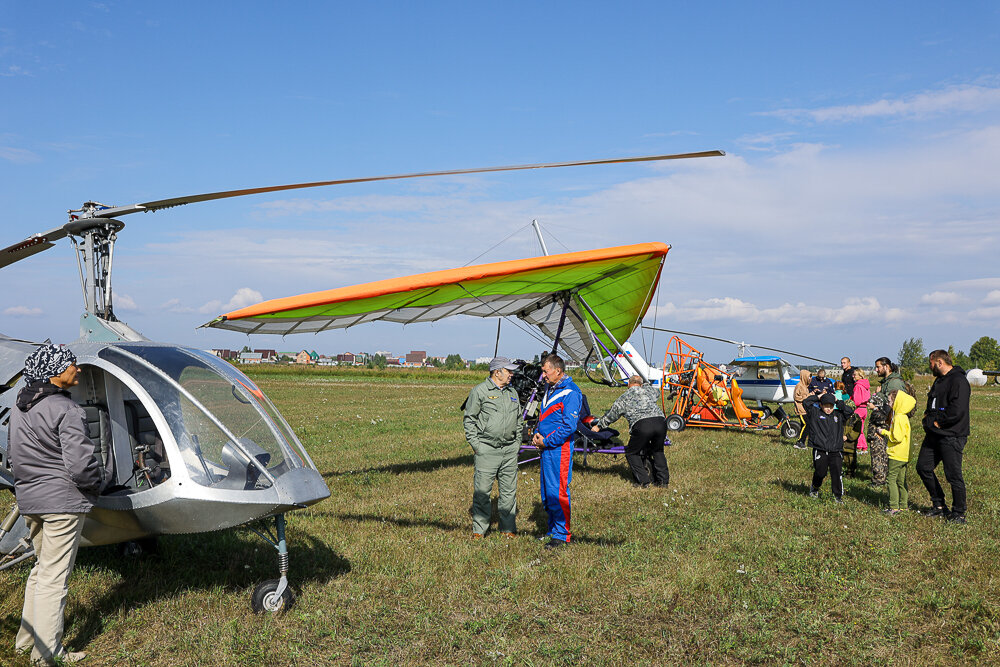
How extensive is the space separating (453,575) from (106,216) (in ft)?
14.5

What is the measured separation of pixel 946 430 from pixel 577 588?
4.97 meters

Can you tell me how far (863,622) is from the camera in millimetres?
5125

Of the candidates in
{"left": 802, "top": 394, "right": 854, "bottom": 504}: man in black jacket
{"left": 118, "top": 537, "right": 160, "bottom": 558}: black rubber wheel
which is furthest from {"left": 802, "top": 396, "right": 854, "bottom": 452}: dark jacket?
{"left": 118, "top": 537, "right": 160, "bottom": 558}: black rubber wheel

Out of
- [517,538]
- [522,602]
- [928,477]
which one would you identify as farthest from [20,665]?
[928,477]

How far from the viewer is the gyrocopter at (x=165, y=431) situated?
4.80 metres

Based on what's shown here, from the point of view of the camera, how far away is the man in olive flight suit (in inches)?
280

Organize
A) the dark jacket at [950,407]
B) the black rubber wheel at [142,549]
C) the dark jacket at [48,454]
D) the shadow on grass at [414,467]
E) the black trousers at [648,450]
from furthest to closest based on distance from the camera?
1. the shadow on grass at [414,467]
2. the black trousers at [648,450]
3. the dark jacket at [950,407]
4. the black rubber wheel at [142,549]
5. the dark jacket at [48,454]

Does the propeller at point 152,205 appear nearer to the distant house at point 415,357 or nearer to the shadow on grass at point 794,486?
the shadow on grass at point 794,486

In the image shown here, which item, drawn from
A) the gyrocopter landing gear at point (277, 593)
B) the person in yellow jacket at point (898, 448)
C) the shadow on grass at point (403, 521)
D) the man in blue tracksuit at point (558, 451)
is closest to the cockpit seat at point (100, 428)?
the gyrocopter landing gear at point (277, 593)

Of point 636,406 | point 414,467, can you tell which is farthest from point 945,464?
point 414,467

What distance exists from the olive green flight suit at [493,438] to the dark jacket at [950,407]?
472 centimetres

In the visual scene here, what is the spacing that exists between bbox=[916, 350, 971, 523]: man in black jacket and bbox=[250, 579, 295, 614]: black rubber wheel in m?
6.95

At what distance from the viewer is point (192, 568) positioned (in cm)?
617

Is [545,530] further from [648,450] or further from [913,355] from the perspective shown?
[913,355]
